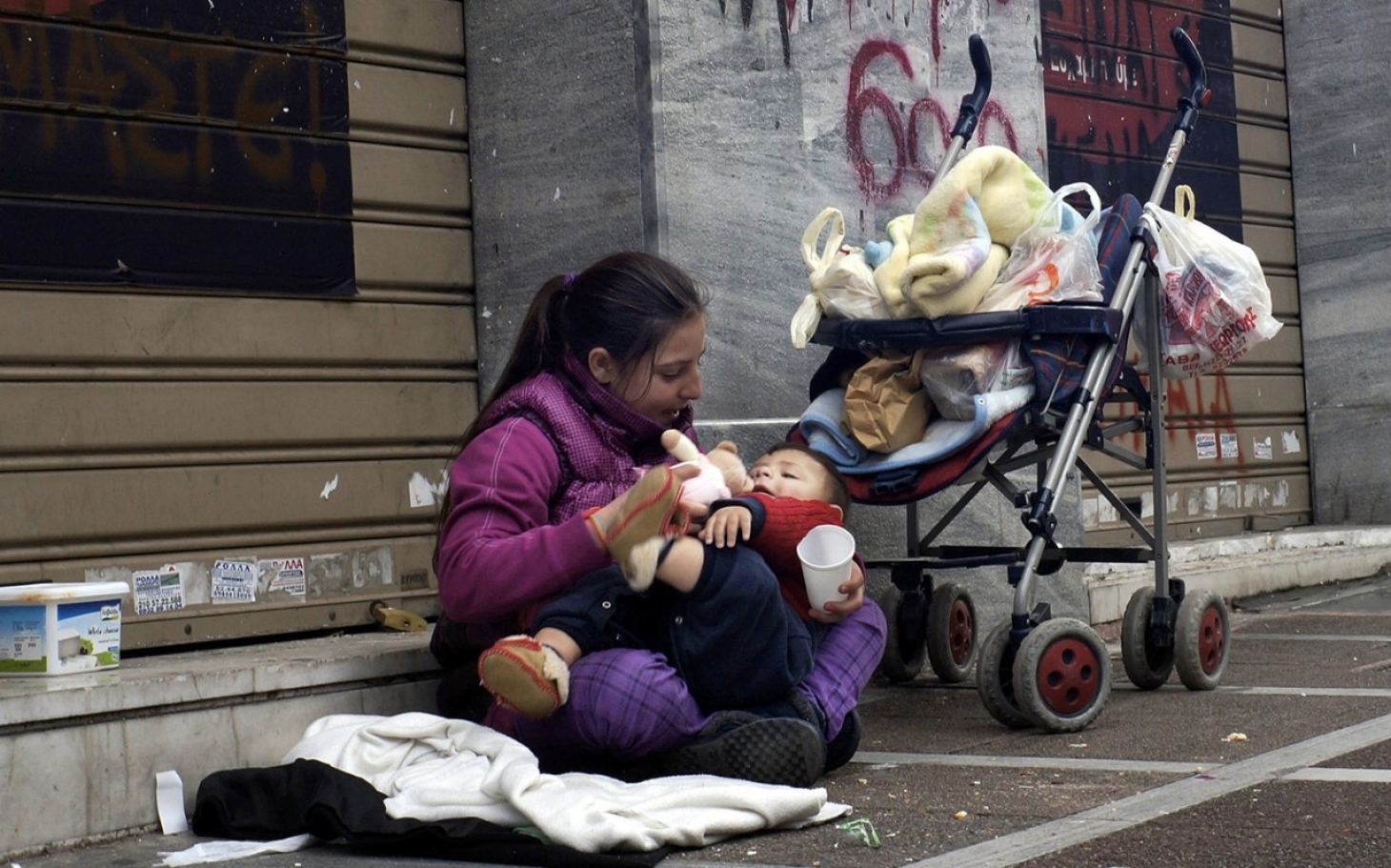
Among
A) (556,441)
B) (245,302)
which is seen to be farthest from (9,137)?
(556,441)

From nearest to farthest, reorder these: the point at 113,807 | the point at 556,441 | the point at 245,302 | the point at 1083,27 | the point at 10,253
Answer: the point at 113,807 → the point at 556,441 → the point at 10,253 → the point at 245,302 → the point at 1083,27

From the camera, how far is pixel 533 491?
4074mm

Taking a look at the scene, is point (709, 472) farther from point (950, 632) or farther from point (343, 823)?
point (950, 632)

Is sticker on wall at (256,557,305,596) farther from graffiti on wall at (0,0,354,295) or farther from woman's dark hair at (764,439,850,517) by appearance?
woman's dark hair at (764,439,850,517)

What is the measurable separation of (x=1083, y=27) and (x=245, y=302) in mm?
4848

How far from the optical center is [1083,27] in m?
8.59

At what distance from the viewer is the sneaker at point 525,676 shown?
365 centimetres

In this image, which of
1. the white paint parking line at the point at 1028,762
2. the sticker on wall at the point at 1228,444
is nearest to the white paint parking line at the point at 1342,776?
the white paint parking line at the point at 1028,762

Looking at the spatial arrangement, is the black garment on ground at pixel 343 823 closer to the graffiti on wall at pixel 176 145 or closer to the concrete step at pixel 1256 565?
the graffiti on wall at pixel 176 145

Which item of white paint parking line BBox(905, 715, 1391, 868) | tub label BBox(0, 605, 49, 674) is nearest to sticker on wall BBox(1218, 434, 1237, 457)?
white paint parking line BBox(905, 715, 1391, 868)

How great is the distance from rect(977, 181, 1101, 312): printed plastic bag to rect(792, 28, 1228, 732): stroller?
0.07 metres

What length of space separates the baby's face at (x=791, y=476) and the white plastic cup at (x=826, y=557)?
0.26m

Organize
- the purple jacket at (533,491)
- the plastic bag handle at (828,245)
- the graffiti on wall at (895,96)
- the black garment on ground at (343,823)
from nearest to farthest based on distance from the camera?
the black garment on ground at (343,823)
the purple jacket at (533,491)
the plastic bag handle at (828,245)
the graffiti on wall at (895,96)

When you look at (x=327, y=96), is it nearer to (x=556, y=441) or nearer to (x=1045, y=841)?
(x=556, y=441)
